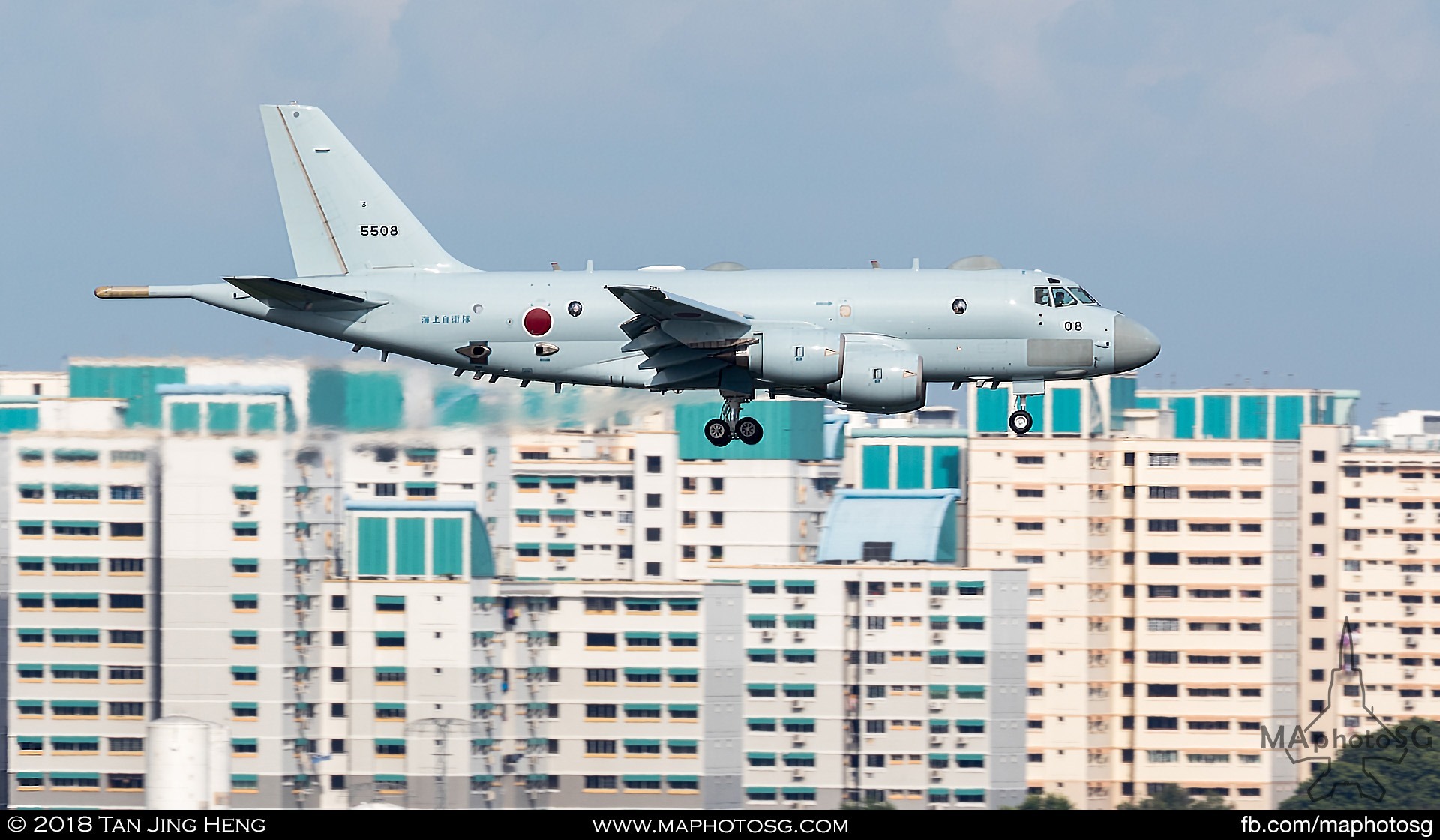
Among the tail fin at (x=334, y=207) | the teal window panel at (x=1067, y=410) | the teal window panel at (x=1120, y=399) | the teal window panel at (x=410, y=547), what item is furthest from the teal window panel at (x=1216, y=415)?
the tail fin at (x=334, y=207)

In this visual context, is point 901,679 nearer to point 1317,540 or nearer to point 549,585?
point 549,585

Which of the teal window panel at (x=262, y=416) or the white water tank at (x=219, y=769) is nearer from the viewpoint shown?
the teal window panel at (x=262, y=416)

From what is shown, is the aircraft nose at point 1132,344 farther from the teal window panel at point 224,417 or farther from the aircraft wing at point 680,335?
the teal window panel at point 224,417

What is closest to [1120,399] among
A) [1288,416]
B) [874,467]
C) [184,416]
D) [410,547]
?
[874,467]

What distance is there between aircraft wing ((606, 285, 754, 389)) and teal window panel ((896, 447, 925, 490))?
10801cm

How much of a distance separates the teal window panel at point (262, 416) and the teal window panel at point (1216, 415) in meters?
134

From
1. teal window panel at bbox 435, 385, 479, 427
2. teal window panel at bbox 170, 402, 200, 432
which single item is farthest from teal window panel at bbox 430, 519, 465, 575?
teal window panel at bbox 435, 385, 479, 427

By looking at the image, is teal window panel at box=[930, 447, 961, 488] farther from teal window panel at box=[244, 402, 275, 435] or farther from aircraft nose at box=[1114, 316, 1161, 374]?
aircraft nose at box=[1114, 316, 1161, 374]

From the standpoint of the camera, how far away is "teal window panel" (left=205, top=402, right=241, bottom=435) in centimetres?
6469

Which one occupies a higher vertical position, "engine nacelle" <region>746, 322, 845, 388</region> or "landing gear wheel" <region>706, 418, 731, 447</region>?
"engine nacelle" <region>746, 322, 845, 388</region>

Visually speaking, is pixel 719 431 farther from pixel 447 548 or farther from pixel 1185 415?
pixel 1185 415

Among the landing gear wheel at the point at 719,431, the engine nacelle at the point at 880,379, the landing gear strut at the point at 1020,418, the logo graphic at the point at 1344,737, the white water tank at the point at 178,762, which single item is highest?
the engine nacelle at the point at 880,379

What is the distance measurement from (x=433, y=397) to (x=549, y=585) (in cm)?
3709

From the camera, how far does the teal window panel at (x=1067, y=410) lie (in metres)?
134
